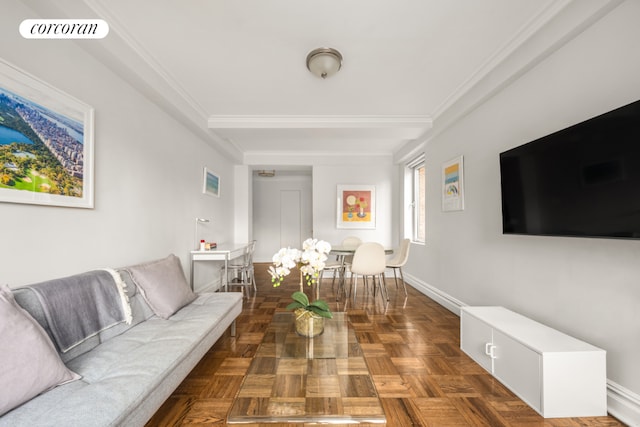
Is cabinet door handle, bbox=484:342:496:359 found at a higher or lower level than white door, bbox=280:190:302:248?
lower

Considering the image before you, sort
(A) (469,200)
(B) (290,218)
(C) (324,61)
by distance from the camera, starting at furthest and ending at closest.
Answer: (B) (290,218)
(A) (469,200)
(C) (324,61)

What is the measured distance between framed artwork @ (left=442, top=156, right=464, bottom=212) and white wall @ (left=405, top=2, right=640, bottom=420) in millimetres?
106

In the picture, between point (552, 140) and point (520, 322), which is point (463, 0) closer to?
point (552, 140)

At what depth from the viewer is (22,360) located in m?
1.10

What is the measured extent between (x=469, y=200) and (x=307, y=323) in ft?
7.66

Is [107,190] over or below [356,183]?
below

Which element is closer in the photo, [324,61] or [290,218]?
[324,61]

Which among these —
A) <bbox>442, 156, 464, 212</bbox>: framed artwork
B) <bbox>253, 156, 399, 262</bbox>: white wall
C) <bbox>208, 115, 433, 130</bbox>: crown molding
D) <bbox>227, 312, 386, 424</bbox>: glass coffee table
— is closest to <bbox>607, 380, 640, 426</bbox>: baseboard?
<bbox>227, 312, 386, 424</bbox>: glass coffee table

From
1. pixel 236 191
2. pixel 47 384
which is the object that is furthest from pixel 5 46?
pixel 236 191

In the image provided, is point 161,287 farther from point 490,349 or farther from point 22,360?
point 490,349

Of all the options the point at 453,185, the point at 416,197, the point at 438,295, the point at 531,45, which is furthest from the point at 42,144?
the point at 416,197

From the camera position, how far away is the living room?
158 cm

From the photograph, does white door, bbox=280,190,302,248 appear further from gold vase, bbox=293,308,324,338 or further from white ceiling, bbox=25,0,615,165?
gold vase, bbox=293,308,324,338

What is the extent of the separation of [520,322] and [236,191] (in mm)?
5227
